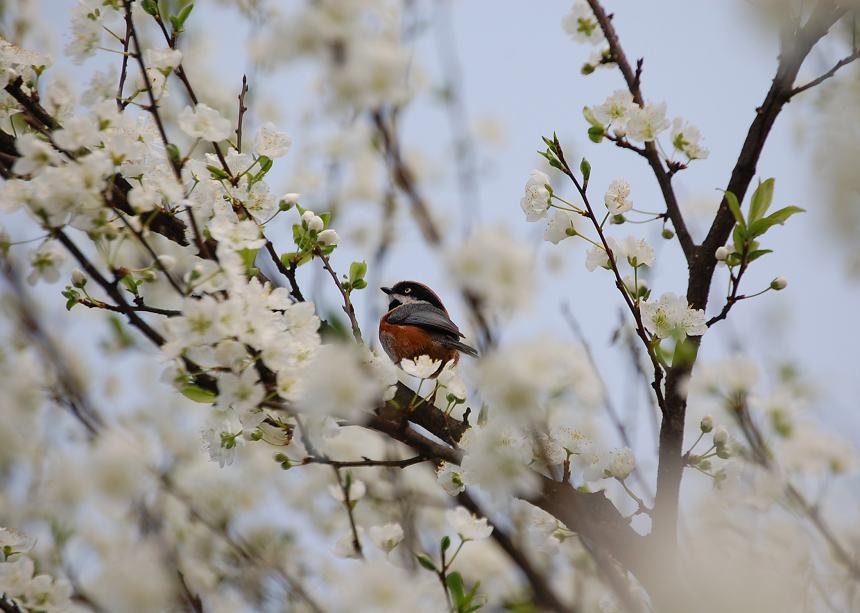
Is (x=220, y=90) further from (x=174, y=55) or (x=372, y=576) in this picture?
(x=372, y=576)

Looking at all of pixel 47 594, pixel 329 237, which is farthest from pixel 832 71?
pixel 47 594

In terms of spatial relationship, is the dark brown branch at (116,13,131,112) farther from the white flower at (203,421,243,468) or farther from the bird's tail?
the bird's tail

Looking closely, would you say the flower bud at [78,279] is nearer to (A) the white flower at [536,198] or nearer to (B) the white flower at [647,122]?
(A) the white flower at [536,198]

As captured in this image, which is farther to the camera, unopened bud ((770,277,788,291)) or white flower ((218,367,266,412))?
unopened bud ((770,277,788,291))

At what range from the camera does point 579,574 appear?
4262 mm

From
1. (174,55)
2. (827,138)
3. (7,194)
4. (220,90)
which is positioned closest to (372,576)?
(7,194)

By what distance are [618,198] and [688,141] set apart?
1.09 ft

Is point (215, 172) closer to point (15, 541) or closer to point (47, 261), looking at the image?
point (47, 261)

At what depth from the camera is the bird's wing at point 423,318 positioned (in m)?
5.49

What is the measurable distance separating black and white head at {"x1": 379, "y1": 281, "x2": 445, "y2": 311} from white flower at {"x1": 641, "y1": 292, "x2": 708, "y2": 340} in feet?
13.2

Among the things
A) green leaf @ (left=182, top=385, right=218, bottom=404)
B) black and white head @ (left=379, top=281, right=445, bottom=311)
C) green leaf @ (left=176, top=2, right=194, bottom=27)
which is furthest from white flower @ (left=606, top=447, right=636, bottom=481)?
black and white head @ (left=379, top=281, right=445, bottom=311)

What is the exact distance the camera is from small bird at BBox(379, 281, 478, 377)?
550 centimetres

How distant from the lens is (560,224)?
2.72m

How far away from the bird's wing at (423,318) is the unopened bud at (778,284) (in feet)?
10.00
